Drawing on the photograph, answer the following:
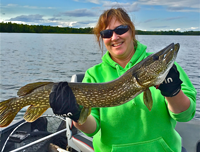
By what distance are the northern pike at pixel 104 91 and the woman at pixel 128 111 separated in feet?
0.32

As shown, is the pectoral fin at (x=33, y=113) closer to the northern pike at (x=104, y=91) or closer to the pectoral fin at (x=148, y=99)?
the northern pike at (x=104, y=91)

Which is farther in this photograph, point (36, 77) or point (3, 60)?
point (3, 60)

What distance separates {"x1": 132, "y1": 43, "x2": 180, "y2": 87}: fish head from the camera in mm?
1752

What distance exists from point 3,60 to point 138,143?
737 inches

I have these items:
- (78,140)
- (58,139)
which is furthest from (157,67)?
(58,139)

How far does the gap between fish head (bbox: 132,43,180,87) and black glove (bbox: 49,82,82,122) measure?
2.19 ft

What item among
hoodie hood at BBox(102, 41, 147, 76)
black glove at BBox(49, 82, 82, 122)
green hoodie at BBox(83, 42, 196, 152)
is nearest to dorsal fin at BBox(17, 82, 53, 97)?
black glove at BBox(49, 82, 82, 122)

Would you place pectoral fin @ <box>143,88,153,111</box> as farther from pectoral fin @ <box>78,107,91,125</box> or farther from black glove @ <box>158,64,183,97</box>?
pectoral fin @ <box>78,107,91,125</box>

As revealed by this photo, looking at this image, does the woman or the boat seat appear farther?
the boat seat

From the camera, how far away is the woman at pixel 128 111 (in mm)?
1837

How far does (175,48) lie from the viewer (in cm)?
179

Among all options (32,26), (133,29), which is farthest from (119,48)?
(32,26)

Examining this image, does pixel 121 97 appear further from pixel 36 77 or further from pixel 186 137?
pixel 36 77

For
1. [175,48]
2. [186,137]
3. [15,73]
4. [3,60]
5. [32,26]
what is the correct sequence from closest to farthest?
[175,48] < [186,137] < [15,73] < [3,60] < [32,26]
